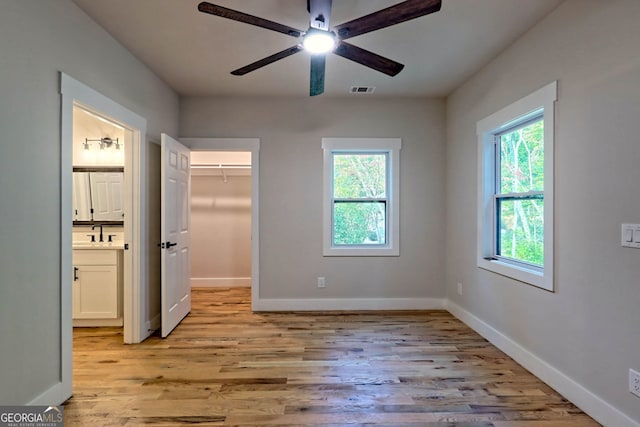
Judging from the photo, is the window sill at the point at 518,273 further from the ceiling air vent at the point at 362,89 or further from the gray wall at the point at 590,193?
the ceiling air vent at the point at 362,89

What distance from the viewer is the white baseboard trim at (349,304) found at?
4.04 m

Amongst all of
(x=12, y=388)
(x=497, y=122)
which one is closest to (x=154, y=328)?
(x=12, y=388)

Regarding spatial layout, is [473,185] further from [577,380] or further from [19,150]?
[19,150]

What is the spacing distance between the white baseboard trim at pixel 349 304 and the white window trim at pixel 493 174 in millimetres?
1033

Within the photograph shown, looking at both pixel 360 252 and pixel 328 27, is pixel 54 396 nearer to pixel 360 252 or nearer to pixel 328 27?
pixel 328 27

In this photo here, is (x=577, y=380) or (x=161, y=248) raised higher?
(x=161, y=248)

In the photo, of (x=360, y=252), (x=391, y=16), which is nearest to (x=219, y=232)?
(x=360, y=252)

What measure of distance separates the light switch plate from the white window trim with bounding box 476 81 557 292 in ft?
1.73

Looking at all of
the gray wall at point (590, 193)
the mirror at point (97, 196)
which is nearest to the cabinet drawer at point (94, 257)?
the mirror at point (97, 196)

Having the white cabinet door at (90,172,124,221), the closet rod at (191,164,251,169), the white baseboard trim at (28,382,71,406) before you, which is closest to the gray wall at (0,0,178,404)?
the white baseboard trim at (28,382,71,406)

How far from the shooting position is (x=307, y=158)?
404 cm

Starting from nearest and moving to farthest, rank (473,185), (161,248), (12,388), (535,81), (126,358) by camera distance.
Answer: (12,388)
(535,81)
(126,358)
(161,248)
(473,185)

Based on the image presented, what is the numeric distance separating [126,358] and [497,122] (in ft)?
12.5

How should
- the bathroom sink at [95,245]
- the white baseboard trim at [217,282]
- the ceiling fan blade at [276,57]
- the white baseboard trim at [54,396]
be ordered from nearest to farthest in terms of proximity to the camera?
the white baseboard trim at [54,396]
the ceiling fan blade at [276,57]
the bathroom sink at [95,245]
the white baseboard trim at [217,282]
